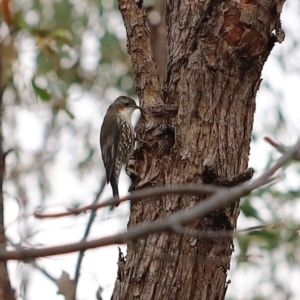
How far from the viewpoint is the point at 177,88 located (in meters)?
2.99

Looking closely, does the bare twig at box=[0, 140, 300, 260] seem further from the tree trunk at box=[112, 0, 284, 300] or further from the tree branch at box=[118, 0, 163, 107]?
the tree branch at box=[118, 0, 163, 107]

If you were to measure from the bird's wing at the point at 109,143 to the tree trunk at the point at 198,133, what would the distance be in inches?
59.5

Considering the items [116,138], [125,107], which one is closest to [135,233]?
[116,138]

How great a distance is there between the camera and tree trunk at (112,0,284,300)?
2.72 metres

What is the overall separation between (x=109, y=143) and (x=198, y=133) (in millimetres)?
1925

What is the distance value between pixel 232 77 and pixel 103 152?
1.98 m

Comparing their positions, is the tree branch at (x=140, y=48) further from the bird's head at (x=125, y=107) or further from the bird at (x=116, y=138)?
the bird's head at (x=125, y=107)

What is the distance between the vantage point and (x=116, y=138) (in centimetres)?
468

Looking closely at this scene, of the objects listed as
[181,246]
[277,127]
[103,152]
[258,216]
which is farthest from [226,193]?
[277,127]

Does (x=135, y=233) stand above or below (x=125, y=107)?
below

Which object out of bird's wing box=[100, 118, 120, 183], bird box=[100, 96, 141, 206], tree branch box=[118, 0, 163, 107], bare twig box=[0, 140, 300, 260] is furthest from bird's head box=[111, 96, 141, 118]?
bare twig box=[0, 140, 300, 260]

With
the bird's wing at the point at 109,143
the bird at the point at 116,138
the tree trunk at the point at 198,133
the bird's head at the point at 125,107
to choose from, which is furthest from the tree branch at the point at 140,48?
the bird's head at the point at 125,107

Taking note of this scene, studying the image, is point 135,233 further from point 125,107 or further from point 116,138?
point 125,107

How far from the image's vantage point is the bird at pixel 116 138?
442 centimetres
